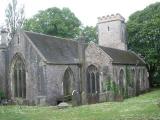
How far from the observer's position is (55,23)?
196 ft

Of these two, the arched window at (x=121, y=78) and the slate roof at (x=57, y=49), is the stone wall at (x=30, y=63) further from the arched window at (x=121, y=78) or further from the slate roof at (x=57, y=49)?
the arched window at (x=121, y=78)

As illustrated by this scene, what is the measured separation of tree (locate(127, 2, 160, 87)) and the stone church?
7725 mm

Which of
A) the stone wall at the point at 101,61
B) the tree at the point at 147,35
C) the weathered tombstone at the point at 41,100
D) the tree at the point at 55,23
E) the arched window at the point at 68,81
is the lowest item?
the weathered tombstone at the point at 41,100

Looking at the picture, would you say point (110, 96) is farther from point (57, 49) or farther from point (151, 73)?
point (151, 73)

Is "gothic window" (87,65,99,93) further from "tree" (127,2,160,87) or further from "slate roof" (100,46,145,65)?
"tree" (127,2,160,87)

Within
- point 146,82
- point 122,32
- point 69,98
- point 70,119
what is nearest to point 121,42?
point 122,32

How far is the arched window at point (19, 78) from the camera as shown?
36.0 m

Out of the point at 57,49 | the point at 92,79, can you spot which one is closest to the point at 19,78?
the point at 57,49

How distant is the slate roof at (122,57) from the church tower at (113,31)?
2442mm

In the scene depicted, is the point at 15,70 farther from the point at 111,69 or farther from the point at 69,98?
the point at 111,69

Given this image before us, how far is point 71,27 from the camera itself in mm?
63031

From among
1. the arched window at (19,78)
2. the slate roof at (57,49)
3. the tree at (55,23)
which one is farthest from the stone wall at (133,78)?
the tree at (55,23)

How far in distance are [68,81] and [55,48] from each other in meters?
3.78

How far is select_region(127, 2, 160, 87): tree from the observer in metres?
47.1
